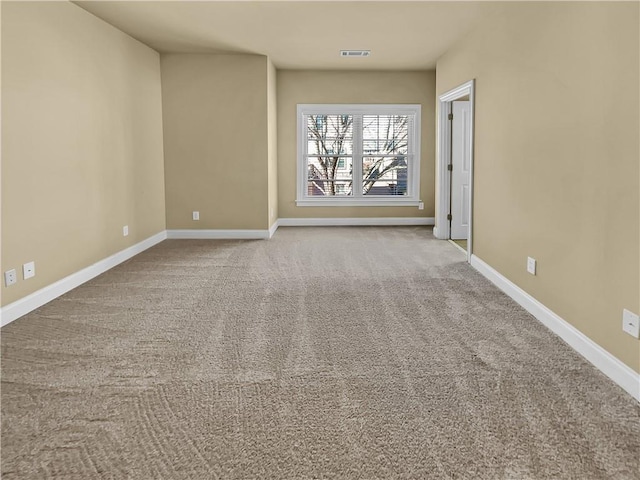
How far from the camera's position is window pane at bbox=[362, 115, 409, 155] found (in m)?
8.88

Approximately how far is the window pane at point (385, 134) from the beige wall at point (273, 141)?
149cm

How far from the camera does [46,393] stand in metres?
2.62

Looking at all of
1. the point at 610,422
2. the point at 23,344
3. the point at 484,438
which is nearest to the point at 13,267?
the point at 23,344

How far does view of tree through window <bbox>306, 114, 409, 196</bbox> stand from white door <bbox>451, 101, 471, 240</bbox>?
1.76 meters

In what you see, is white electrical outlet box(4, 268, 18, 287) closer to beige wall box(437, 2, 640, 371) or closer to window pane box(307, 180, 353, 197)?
beige wall box(437, 2, 640, 371)

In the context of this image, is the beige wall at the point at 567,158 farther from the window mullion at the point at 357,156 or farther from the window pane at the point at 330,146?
the window pane at the point at 330,146

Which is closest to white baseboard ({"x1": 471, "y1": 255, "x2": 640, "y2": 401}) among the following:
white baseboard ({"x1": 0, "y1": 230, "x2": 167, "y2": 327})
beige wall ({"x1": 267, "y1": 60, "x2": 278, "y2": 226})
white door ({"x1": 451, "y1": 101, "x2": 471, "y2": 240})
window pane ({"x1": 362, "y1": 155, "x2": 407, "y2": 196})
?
white door ({"x1": 451, "y1": 101, "x2": 471, "y2": 240})

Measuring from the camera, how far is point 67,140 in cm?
457

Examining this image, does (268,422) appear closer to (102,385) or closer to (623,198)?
(102,385)

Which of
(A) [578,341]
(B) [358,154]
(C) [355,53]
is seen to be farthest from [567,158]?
(B) [358,154]

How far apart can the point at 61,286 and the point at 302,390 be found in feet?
8.97

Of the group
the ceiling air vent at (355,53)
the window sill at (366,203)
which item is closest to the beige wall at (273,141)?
the window sill at (366,203)

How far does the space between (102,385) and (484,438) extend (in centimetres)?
184

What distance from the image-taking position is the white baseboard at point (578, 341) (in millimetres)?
2635
